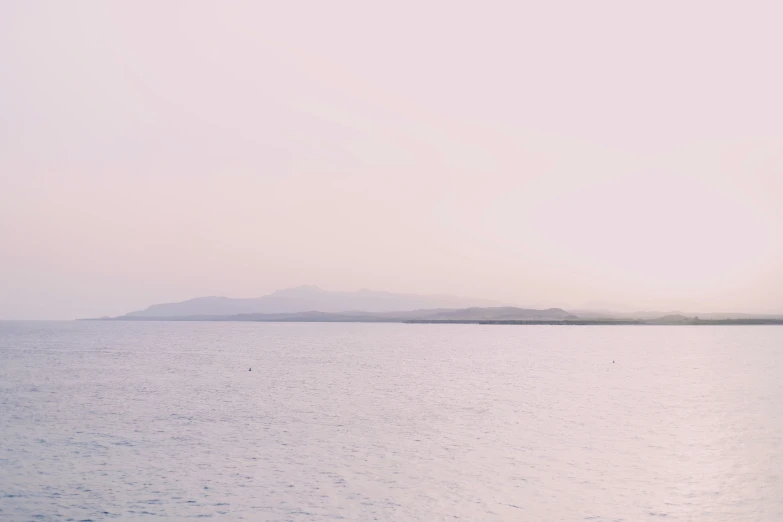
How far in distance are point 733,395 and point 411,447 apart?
4491cm

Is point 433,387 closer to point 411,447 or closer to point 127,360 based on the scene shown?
point 411,447

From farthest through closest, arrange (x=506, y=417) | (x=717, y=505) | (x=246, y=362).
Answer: (x=246, y=362) → (x=506, y=417) → (x=717, y=505)

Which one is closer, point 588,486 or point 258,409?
point 588,486

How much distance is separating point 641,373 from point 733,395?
31140 mm

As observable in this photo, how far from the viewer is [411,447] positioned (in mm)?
40344

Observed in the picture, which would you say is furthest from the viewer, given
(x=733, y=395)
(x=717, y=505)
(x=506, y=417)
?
(x=733, y=395)

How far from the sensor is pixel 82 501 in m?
28.6

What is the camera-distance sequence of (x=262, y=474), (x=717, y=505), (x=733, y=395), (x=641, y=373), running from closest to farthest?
(x=717, y=505), (x=262, y=474), (x=733, y=395), (x=641, y=373)

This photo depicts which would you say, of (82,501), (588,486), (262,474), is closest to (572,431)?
(588,486)

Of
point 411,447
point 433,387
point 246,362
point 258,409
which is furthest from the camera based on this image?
point 246,362

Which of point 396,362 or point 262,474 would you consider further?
point 396,362

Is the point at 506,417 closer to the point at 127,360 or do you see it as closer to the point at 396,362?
the point at 396,362

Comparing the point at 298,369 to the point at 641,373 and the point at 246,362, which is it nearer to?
the point at 246,362

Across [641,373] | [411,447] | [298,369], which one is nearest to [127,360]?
[298,369]
